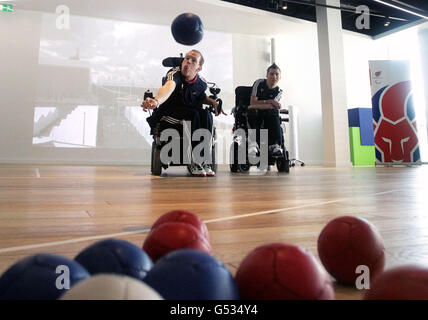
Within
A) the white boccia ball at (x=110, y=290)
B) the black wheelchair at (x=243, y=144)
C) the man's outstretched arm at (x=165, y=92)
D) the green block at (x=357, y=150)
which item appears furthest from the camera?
the green block at (x=357, y=150)

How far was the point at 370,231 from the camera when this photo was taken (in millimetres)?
508

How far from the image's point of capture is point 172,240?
1.50 feet

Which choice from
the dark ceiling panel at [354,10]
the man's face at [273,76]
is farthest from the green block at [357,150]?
the man's face at [273,76]

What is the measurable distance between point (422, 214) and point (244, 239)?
61 cm

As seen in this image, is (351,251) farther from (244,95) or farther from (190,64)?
(244,95)

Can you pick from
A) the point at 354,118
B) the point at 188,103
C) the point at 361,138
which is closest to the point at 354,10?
the point at 354,118

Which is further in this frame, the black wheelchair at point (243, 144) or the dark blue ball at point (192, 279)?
the black wheelchair at point (243, 144)

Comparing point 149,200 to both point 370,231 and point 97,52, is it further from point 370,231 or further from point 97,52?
point 97,52

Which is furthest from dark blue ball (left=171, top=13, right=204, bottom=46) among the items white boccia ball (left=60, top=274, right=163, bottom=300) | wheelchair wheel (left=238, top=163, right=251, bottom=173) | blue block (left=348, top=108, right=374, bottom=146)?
blue block (left=348, top=108, right=374, bottom=146)

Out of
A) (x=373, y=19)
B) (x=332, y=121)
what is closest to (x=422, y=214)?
(x=332, y=121)

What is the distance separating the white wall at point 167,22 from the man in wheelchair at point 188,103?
3974mm

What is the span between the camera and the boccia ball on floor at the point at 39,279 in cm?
29

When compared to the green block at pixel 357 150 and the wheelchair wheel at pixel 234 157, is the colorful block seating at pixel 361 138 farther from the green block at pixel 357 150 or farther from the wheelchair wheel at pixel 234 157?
the wheelchair wheel at pixel 234 157

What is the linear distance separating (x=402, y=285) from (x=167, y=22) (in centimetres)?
764
